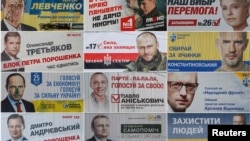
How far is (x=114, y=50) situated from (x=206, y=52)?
1.83 feet

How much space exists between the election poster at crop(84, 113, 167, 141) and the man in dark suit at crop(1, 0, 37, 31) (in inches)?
26.5

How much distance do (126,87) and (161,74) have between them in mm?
227

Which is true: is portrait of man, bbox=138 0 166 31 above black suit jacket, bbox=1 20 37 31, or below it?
above

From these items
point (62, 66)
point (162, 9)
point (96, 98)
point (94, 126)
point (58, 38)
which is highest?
point (162, 9)

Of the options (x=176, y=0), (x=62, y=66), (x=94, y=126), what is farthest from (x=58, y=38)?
(x=176, y=0)

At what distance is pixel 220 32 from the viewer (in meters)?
2.61

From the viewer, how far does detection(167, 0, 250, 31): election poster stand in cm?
260

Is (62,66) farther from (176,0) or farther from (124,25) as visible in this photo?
(176,0)

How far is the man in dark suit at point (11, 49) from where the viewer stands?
8.55 feet

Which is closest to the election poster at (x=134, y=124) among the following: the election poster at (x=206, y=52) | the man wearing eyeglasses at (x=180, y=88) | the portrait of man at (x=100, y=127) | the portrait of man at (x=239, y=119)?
the portrait of man at (x=100, y=127)

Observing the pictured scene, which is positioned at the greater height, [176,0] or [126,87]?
[176,0]

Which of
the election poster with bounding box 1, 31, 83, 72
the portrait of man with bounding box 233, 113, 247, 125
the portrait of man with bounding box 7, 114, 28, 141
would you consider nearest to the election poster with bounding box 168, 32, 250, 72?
the portrait of man with bounding box 233, 113, 247, 125

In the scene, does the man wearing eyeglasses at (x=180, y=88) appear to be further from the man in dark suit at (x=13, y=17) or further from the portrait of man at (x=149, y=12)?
the man in dark suit at (x=13, y=17)

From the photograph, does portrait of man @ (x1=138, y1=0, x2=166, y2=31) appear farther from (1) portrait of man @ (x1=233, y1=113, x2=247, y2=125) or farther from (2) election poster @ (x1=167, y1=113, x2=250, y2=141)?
(1) portrait of man @ (x1=233, y1=113, x2=247, y2=125)
